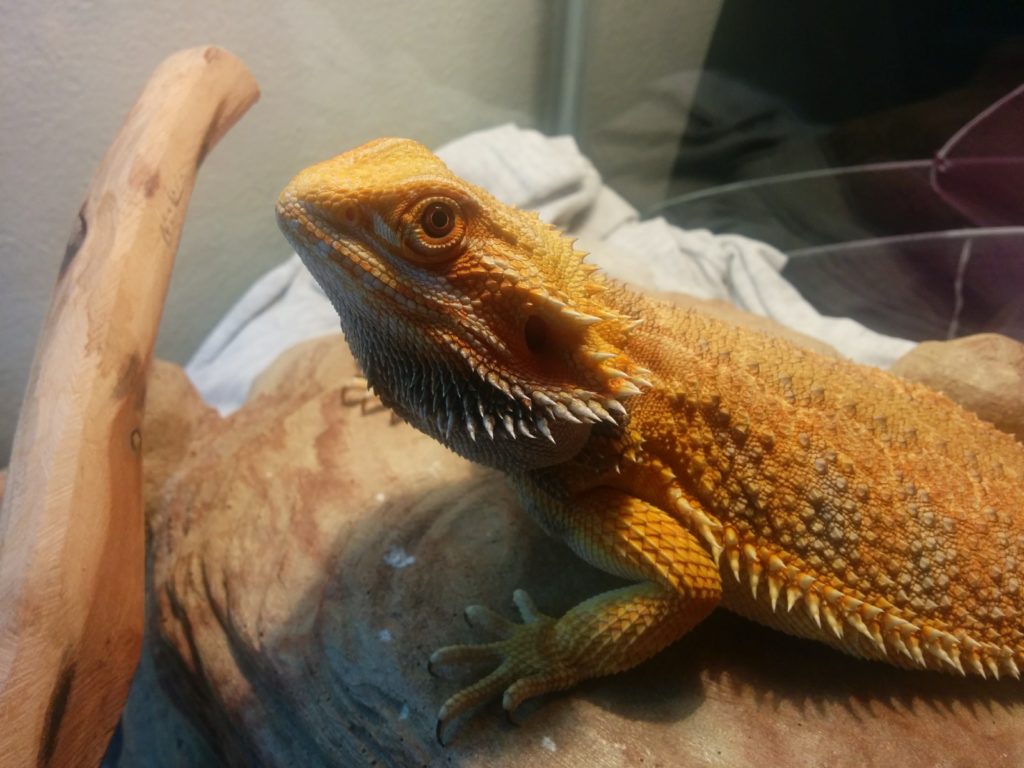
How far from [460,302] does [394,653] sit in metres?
0.99

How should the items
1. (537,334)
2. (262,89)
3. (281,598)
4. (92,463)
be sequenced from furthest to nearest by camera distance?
(262,89) → (281,598) → (92,463) → (537,334)

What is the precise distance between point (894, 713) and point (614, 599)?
794 millimetres

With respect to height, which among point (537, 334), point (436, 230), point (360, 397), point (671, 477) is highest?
point (436, 230)

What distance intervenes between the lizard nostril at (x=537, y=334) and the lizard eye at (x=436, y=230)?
0.24 meters

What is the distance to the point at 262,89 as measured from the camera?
367cm

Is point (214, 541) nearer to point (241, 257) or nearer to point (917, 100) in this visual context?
point (241, 257)

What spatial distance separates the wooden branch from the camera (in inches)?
68.7

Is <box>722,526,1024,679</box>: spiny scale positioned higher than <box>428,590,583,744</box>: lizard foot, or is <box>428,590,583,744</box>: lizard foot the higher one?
<box>722,526,1024,679</box>: spiny scale

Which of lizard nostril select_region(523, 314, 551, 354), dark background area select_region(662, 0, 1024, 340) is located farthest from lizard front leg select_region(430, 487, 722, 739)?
dark background area select_region(662, 0, 1024, 340)

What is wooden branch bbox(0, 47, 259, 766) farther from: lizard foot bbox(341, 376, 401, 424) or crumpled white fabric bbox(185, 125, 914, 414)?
crumpled white fabric bbox(185, 125, 914, 414)

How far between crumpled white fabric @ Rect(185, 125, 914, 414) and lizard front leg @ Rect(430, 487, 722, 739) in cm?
208

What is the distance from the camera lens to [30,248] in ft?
11.1

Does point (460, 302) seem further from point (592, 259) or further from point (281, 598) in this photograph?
point (592, 259)

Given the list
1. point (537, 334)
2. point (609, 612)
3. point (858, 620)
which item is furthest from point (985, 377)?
point (537, 334)
